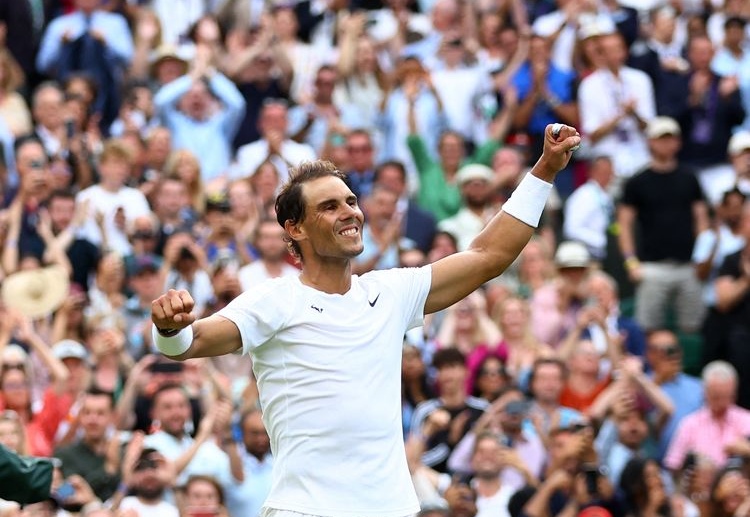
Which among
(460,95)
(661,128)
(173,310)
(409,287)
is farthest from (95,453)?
(460,95)

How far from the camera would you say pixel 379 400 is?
6.70m

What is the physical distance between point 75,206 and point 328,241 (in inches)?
308

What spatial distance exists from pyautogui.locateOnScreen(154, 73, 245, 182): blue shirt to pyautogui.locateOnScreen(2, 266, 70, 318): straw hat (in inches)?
136

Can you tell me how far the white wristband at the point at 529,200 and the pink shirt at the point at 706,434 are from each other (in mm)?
5925

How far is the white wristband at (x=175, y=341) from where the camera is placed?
632 cm

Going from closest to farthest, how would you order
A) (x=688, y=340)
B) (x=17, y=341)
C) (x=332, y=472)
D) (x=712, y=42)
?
(x=332, y=472) < (x=17, y=341) < (x=688, y=340) < (x=712, y=42)

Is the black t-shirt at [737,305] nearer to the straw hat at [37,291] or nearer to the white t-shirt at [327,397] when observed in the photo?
the straw hat at [37,291]

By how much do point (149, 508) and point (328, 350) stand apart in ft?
14.0

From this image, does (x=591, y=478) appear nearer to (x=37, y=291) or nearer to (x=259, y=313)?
(x=37, y=291)

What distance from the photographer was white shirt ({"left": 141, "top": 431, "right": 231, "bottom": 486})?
36.9 feet

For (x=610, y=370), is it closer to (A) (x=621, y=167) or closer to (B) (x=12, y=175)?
(A) (x=621, y=167)

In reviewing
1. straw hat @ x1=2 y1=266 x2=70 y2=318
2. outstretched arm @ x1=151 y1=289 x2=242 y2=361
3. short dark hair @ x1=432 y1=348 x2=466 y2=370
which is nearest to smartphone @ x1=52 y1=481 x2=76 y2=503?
straw hat @ x1=2 y1=266 x2=70 y2=318

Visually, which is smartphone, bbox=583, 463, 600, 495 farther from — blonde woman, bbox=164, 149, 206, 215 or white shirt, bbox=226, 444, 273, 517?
blonde woman, bbox=164, 149, 206, 215

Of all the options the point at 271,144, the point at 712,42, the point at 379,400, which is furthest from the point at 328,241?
the point at 712,42
